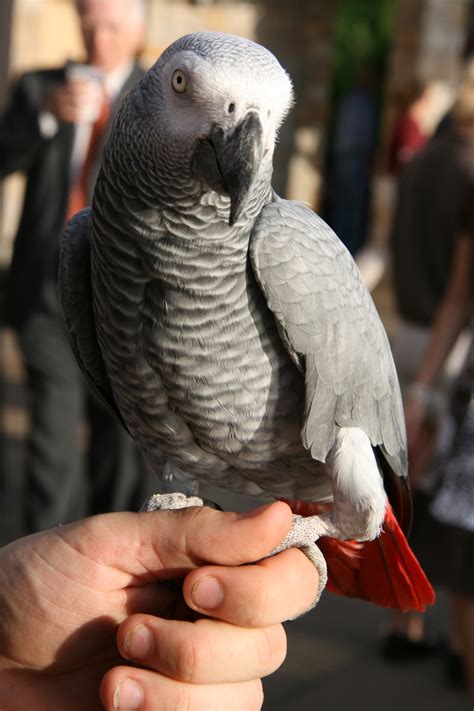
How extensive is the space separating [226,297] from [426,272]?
1554 millimetres

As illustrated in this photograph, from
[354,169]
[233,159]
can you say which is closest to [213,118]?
[233,159]

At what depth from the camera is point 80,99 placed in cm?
274

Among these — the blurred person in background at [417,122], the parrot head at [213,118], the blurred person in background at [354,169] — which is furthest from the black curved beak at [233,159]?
the blurred person in background at [354,169]

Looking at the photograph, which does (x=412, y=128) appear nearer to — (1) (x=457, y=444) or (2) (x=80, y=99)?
(2) (x=80, y=99)

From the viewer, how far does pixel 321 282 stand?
1239 mm

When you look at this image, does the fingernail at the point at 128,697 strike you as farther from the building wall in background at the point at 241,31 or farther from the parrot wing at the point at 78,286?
the building wall in background at the point at 241,31

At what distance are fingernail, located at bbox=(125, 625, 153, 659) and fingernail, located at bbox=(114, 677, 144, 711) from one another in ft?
0.11

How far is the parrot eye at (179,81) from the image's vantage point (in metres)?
1.10

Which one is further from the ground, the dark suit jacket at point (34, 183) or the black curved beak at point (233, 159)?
the black curved beak at point (233, 159)

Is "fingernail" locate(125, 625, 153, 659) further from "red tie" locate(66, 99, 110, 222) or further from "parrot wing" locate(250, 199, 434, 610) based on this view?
"red tie" locate(66, 99, 110, 222)

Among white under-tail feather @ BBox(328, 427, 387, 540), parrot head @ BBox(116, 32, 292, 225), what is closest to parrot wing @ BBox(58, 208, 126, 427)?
parrot head @ BBox(116, 32, 292, 225)

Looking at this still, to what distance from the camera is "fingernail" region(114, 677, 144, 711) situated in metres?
1.07

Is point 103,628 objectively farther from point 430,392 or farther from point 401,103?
point 401,103

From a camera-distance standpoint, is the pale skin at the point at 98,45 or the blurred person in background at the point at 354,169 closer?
the pale skin at the point at 98,45
